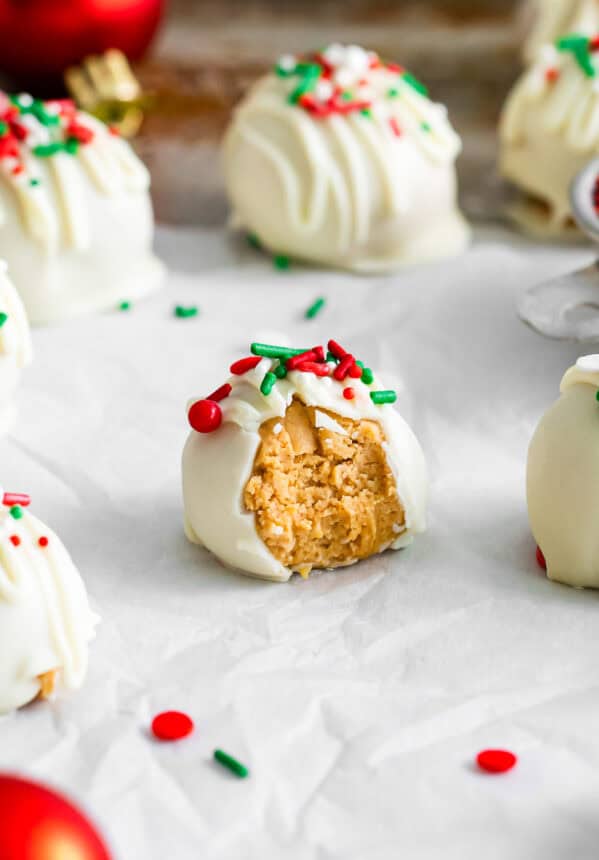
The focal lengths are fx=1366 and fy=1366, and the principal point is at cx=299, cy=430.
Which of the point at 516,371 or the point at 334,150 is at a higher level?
the point at 334,150

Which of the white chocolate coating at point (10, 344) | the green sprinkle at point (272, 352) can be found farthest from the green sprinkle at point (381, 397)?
the white chocolate coating at point (10, 344)

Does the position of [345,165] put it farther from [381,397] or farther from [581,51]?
[381,397]

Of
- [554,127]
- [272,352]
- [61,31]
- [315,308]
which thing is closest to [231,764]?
[272,352]

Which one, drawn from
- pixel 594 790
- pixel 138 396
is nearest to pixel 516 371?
pixel 138 396

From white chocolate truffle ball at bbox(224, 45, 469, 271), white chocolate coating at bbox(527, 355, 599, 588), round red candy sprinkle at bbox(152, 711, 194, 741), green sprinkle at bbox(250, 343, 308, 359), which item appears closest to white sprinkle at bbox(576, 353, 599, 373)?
white chocolate coating at bbox(527, 355, 599, 588)

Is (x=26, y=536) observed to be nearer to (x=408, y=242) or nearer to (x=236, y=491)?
(x=236, y=491)
